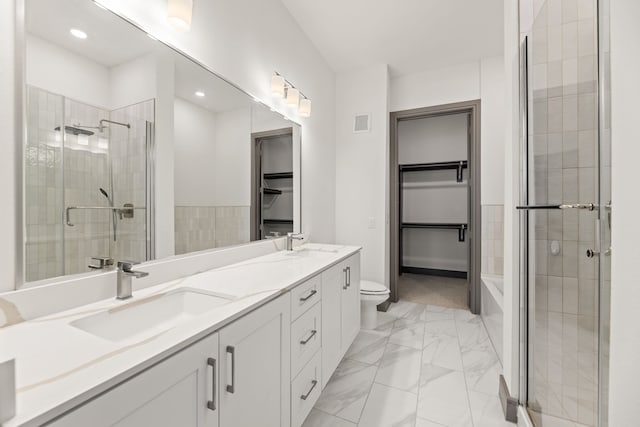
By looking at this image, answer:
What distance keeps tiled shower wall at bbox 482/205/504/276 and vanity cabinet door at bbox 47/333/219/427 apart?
10.1 ft

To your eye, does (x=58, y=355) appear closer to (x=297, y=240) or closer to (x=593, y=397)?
(x=593, y=397)

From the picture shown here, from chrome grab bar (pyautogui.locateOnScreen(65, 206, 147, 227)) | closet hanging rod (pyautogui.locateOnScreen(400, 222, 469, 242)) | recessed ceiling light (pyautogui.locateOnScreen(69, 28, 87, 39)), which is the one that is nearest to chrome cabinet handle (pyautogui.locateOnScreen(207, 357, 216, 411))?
chrome grab bar (pyautogui.locateOnScreen(65, 206, 147, 227))

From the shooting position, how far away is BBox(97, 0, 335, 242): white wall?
141cm

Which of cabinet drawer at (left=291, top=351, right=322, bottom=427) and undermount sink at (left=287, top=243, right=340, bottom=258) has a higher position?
undermount sink at (left=287, top=243, right=340, bottom=258)

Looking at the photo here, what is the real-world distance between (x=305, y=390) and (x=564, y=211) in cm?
146

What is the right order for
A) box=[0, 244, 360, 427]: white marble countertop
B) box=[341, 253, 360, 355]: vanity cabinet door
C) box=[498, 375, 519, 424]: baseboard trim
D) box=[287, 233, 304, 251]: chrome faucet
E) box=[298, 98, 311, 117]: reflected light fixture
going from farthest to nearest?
box=[298, 98, 311, 117]: reflected light fixture, box=[287, 233, 304, 251]: chrome faucet, box=[341, 253, 360, 355]: vanity cabinet door, box=[498, 375, 519, 424]: baseboard trim, box=[0, 244, 360, 427]: white marble countertop

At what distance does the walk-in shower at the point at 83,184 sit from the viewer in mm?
881

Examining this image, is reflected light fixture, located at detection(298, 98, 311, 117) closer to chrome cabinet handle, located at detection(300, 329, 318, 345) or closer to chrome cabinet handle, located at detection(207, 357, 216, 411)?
chrome cabinet handle, located at detection(300, 329, 318, 345)

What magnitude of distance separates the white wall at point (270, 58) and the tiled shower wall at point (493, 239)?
1.68 m

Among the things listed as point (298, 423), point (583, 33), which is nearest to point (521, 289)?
point (583, 33)

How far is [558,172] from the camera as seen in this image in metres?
1.29

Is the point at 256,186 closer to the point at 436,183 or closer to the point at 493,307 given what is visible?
the point at 493,307

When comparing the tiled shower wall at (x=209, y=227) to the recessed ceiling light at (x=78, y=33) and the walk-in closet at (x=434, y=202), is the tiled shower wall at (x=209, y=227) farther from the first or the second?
the walk-in closet at (x=434, y=202)

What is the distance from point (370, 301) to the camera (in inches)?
101
